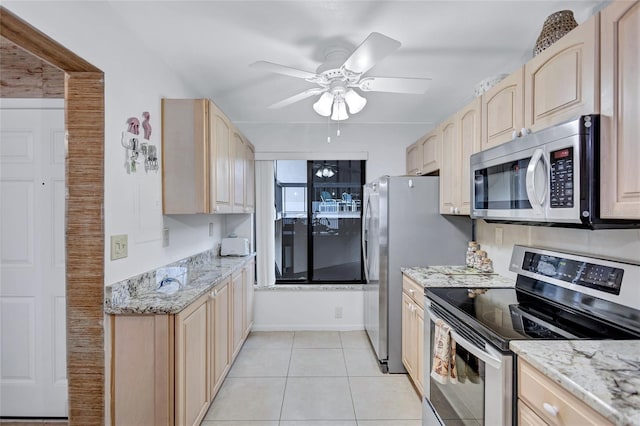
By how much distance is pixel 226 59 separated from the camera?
2.21 meters

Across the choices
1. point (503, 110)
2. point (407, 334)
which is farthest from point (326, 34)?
point (407, 334)

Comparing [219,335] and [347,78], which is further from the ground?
[347,78]

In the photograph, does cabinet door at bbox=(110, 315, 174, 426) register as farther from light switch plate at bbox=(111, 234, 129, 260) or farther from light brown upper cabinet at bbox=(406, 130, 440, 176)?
light brown upper cabinet at bbox=(406, 130, 440, 176)

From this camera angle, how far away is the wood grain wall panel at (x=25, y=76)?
1.47 meters

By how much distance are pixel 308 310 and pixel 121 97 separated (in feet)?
9.15

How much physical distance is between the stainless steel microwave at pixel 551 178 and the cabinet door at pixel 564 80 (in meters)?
0.10

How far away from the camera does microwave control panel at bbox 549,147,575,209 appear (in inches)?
49.1

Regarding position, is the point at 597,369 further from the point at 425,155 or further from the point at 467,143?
the point at 425,155

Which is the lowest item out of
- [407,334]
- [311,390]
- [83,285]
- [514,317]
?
[311,390]

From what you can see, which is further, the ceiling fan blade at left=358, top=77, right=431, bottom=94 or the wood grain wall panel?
the ceiling fan blade at left=358, top=77, right=431, bottom=94

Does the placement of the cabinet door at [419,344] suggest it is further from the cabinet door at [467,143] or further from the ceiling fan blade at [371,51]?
the ceiling fan blade at [371,51]

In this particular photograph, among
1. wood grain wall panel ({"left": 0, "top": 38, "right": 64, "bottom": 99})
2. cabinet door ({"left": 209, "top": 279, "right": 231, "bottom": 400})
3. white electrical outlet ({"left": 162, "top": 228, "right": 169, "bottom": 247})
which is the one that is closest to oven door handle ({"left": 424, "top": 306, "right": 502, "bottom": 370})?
cabinet door ({"left": 209, "top": 279, "right": 231, "bottom": 400})

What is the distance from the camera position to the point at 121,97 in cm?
181

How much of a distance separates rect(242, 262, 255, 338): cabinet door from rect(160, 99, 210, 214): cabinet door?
113cm
